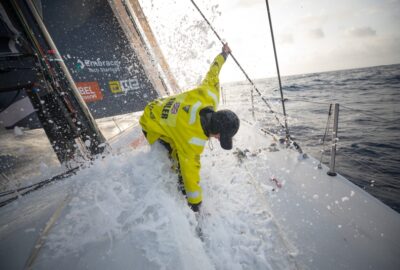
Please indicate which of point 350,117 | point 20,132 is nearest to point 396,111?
point 350,117

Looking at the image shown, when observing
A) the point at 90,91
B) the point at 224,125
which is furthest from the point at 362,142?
the point at 90,91

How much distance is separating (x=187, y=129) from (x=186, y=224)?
77cm

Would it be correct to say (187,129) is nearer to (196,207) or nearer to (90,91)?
(196,207)

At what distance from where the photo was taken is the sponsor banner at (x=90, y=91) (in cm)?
464

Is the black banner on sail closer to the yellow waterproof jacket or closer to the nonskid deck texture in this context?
the nonskid deck texture

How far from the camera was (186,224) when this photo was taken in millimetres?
1605

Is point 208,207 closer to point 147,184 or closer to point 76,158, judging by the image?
point 147,184

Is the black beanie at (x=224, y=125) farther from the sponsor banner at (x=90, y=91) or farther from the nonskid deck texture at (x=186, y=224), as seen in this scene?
the sponsor banner at (x=90, y=91)

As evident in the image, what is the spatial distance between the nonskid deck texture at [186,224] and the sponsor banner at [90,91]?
297 centimetres

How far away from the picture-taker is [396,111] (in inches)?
416

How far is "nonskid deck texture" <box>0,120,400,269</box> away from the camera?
129cm

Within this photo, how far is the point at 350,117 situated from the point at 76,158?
42.0ft

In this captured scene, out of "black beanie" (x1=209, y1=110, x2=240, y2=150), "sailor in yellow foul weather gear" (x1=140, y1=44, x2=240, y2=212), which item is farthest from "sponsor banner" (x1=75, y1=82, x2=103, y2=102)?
"black beanie" (x1=209, y1=110, x2=240, y2=150)

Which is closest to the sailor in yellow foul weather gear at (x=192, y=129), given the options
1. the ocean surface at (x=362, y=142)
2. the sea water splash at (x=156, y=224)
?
the sea water splash at (x=156, y=224)
